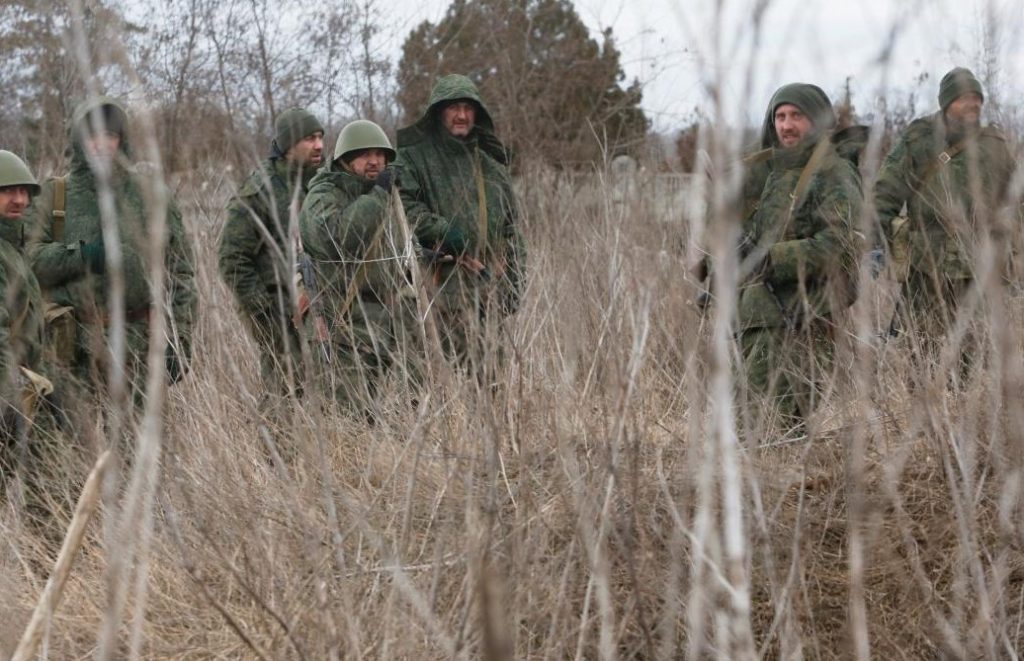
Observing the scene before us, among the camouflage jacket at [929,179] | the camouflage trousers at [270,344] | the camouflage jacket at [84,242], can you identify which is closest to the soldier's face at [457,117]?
the camouflage trousers at [270,344]

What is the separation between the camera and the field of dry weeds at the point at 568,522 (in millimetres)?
2371

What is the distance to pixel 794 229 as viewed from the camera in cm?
470

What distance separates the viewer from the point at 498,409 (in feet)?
10.4

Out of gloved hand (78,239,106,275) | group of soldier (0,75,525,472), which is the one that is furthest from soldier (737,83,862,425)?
gloved hand (78,239,106,275)

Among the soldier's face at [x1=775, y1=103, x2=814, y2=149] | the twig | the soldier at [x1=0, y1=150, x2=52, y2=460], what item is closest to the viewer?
the twig

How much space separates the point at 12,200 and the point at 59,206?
274 mm

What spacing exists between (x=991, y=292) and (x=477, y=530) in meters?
1.15

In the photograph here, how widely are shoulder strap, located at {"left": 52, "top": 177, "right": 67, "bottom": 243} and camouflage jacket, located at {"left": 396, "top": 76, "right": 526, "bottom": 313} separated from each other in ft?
4.01

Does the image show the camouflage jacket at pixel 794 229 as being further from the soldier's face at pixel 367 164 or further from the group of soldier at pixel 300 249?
the soldier's face at pixel 367 164

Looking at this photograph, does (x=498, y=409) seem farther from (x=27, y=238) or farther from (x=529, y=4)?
(x=529, y=4)

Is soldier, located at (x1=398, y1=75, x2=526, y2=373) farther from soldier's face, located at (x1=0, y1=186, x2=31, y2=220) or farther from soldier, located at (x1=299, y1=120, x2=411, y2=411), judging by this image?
soldier's face, located at (x1=0, y1=186, x2=31, y2=220)

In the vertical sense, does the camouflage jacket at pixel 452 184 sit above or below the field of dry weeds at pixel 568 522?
above

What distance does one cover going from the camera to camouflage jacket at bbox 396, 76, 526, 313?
5.00 metres

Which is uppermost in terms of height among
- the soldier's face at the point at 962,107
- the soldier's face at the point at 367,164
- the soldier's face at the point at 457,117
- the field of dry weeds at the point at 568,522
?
the soldier's face at the point at 457,117
